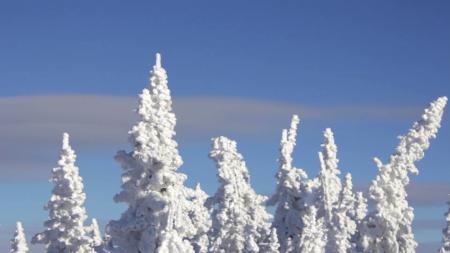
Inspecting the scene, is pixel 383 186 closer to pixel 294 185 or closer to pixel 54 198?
pixel 294 185

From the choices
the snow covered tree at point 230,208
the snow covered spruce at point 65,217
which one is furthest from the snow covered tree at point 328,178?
the snow covered spruce at point 65,217

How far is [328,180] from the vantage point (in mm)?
76312

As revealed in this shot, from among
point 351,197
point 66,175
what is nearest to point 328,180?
point 351,197

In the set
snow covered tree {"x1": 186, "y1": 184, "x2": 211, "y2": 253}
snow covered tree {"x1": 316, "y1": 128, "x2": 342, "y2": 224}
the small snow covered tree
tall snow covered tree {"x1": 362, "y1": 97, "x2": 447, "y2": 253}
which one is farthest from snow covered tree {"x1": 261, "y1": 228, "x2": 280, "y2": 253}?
the small snow covered tree

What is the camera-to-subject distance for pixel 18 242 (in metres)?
93.8

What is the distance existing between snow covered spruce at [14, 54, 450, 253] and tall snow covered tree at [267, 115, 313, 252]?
7 cm

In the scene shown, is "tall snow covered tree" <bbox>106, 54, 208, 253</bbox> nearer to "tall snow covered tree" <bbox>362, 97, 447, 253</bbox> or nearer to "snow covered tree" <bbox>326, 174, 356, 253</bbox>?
"tall snow covered tree" <bbox>362, 97, 447, 253</bbox>

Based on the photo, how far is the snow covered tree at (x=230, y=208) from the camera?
6919cm

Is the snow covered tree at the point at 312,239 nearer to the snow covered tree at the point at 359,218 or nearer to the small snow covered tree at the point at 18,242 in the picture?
the snow covered tree at the point at 359,218

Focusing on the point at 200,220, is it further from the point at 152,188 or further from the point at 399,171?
the point at 152,188

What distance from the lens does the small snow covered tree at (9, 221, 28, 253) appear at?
9344 centimetres

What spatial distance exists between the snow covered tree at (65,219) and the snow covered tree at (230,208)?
10605 millimetres

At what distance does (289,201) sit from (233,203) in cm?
409

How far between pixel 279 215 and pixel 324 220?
4748 millimetres
